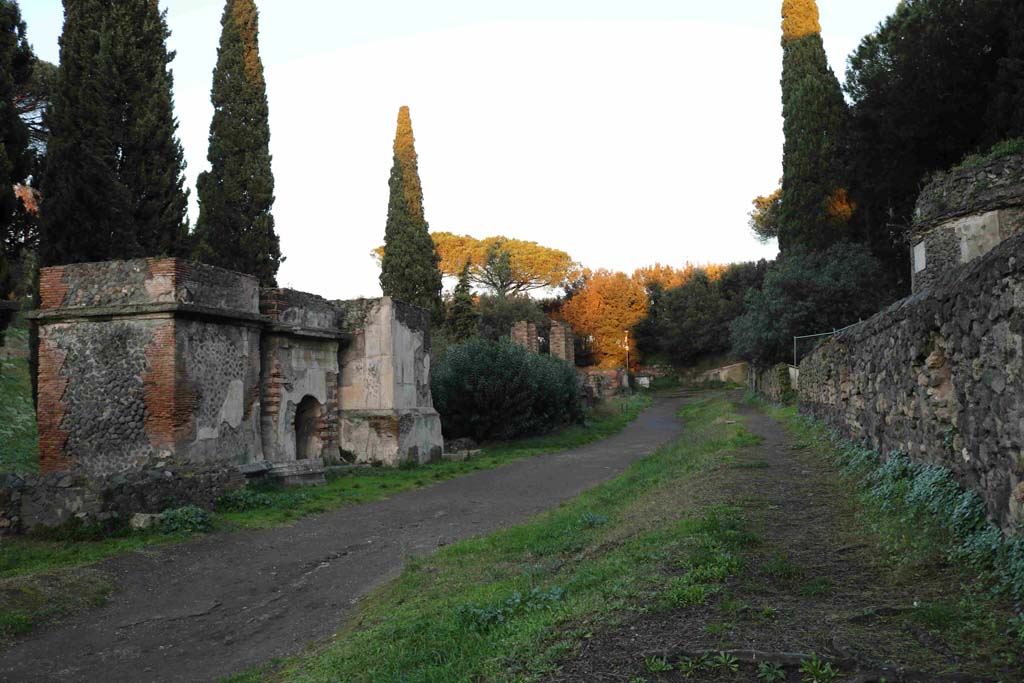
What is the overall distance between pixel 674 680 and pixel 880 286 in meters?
27.6

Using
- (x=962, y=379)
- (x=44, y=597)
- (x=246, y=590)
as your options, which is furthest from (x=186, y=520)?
(x=962, y=379)

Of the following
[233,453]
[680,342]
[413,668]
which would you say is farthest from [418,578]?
[680,342]

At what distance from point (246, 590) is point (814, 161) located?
2978 cm

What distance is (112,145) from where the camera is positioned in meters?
17.0

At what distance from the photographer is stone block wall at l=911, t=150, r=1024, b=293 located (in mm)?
18125

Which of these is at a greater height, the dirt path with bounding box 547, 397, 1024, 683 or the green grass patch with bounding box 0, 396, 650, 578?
the dirt path with bounding box 547, 397, 1024, 683

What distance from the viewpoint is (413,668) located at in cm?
470

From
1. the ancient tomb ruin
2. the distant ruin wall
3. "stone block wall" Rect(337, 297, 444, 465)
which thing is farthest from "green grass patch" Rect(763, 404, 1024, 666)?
"stone block wall" Rect(337, 297, 444, 465)

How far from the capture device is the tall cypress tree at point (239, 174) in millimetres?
22781

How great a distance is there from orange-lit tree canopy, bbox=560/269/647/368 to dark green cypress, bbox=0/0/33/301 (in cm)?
4579

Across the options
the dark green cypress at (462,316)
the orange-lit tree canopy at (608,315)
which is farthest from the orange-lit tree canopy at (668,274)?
the dark green cypress at (462,316)

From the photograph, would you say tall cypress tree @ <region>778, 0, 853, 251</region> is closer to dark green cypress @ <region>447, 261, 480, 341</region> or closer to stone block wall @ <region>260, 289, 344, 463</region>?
dark green cypress @ <region>447, 261, 480, 341</region>

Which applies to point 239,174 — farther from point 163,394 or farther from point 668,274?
point 668,274

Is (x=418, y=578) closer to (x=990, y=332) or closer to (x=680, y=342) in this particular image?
(x=990, y=332)
